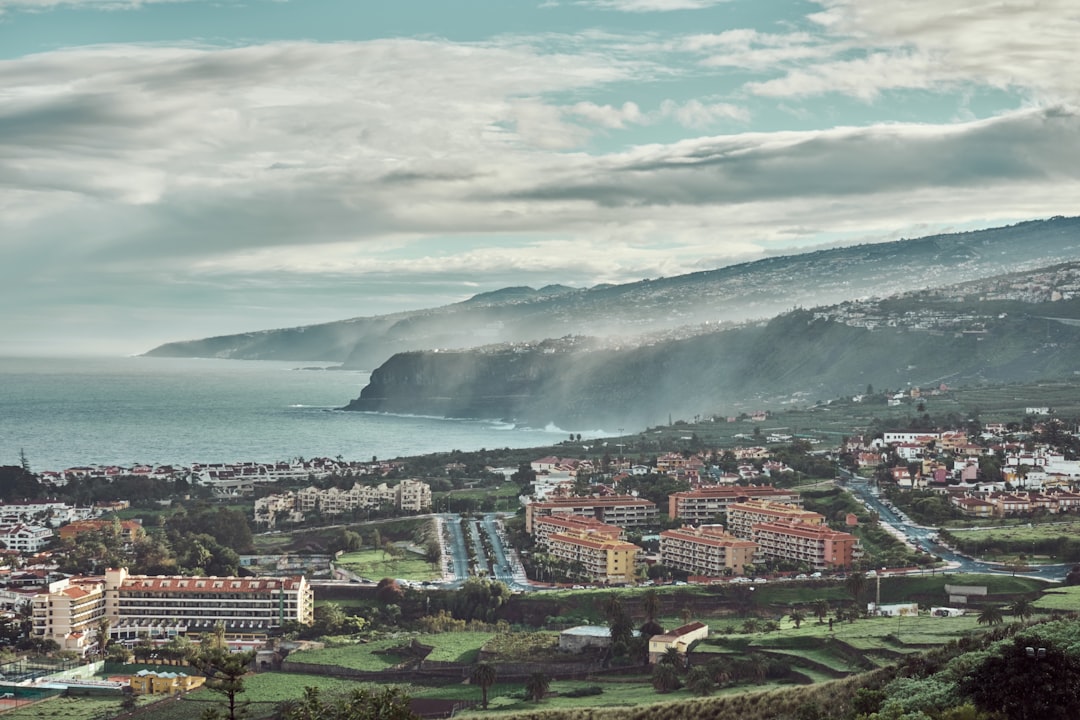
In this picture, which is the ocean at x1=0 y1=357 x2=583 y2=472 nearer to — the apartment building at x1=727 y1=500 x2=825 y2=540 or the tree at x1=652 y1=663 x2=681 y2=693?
the apartment building at x1=727 y1=500 x2=825 y2=540

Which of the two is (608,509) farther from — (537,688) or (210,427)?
(210,427)

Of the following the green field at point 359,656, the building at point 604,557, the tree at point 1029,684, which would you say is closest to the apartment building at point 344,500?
the building at point 604,557

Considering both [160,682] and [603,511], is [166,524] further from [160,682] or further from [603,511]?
[160,682]

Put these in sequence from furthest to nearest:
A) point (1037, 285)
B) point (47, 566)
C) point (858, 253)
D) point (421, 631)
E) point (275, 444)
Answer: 1. point (858, 253)
2. point (1037, 285)
3. point (275, 444)
4. point (47, 566)
5. point (421, 631)

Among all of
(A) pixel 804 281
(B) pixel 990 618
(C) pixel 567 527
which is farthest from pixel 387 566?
(A) pixel 804 281

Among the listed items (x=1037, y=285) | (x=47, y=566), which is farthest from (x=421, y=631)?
(x=1037, y=285)

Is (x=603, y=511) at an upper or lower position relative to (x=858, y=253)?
lower

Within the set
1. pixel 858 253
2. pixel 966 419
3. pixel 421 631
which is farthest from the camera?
pixel 858 253
